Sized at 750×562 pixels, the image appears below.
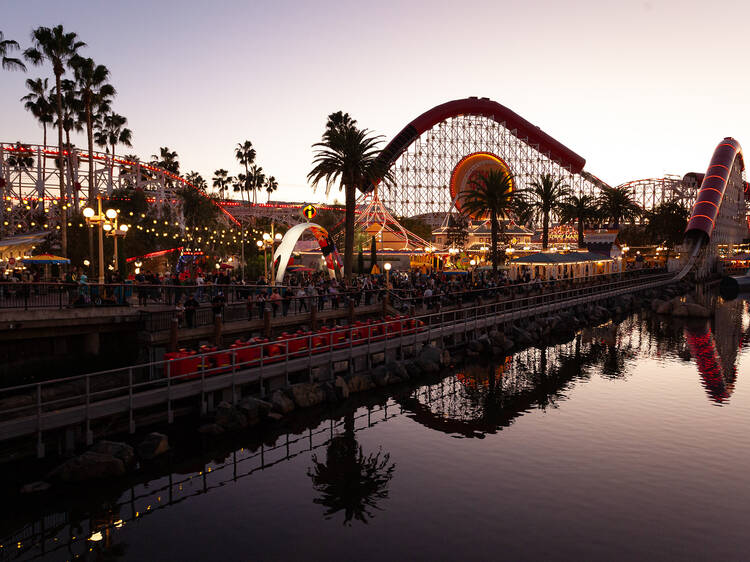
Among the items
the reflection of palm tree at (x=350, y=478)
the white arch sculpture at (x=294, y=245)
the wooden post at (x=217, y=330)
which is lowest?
the reflection of palm tree at (x=350, y=478)

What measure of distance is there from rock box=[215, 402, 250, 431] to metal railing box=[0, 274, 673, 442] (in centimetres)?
72

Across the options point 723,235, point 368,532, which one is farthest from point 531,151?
point 368,532

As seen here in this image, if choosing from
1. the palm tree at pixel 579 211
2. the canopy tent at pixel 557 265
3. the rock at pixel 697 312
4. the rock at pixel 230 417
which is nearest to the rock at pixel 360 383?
the rock at pixel 230 417

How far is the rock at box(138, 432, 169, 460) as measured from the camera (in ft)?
56.3

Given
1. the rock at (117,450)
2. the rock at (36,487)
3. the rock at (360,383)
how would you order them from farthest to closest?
1. the rock at (360,383)
2. the rock at (117,450)
3. the rock at (36,487)

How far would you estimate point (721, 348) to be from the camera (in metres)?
38.8

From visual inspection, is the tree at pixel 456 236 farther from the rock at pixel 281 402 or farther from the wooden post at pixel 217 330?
the rock at pixel 281 402

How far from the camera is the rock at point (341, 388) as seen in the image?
78.7ft

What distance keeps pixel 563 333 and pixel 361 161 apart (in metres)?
19.6

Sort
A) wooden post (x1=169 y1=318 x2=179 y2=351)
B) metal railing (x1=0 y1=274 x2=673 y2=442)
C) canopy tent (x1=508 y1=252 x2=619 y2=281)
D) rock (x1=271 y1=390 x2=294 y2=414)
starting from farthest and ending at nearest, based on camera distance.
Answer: canopy tent (x1=508 y1=252 x2=619 y2=281), wooden post (x1=169 y1=318 x2=179 y2=351), rock (x1=271 y1=390 x2=294 y2=414), metal railing (x1=0 y1=274 x2=673 y2=442)

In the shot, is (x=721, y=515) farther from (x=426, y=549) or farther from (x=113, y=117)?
(x=113, y=117)

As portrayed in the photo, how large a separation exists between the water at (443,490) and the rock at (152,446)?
0.54 metres

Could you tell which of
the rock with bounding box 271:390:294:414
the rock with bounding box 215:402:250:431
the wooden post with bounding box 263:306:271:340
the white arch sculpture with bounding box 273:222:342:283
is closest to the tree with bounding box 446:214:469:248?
the white arch sculpture with bounding box 273:222:342:283

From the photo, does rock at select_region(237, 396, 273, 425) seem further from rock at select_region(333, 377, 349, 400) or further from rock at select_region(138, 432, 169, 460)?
rock at select_region(333, 377, 349, 400)
